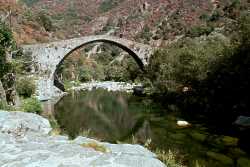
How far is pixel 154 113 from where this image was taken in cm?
3136

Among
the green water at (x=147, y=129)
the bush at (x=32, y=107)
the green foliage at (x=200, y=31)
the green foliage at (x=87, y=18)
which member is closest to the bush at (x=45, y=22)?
the green foliage at (x=87, y=18)

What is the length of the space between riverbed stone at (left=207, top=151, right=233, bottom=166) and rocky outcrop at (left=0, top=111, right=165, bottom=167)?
7.56 m

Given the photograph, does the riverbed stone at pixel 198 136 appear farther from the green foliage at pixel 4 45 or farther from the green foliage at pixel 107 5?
the green foliage at pixel 107 5

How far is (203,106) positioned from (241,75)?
172 inches

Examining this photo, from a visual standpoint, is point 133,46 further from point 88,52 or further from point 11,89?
point 88,52

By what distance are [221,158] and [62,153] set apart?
9.92 metres

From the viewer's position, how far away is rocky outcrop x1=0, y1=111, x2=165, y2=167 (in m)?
8.65

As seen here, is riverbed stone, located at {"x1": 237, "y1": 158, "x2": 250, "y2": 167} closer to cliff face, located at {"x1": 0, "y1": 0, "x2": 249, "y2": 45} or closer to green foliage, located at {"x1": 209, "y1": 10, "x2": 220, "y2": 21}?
cliff face, located at {"x1": 0, "y1": 0, "x2": 249, "y2": 45}

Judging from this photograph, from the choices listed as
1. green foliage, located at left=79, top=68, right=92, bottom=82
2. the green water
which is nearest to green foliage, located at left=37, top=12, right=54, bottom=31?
green foliage, located at left=79, top=68, right=92, bottom=82

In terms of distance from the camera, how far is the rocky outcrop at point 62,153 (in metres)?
8.65

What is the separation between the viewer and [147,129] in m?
25.1

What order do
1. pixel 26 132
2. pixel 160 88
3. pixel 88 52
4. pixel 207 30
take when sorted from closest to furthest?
pixel 26 132, pixel 160 88, pixel 207 30, pixel 88 52

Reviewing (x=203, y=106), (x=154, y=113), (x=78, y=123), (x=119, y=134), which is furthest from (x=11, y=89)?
(x=203, y=106)

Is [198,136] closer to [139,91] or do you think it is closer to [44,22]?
[139,91]
